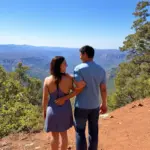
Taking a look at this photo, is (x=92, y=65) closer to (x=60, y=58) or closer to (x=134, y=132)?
(x=60, y=58)

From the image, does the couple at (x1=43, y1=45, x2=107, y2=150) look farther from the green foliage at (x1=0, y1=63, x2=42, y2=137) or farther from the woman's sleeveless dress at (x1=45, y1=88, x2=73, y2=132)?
the green foliage at (x1=0, y1=63, x2=42, y2=137)

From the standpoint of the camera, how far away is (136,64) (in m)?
20.3

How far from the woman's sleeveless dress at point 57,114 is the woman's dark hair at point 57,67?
214 millimetres

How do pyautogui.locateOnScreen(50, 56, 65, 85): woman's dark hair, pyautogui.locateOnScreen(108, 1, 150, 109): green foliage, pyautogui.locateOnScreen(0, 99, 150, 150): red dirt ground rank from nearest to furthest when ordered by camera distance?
1. pyautogui.locateOnScreen(50, 56, 65, 85): woman's dark hair
2. pyautogui.locateOnScreen(0, 99, 150, 150): red dirt ground
3. pyautogui.locateOnScreen(108, 1, 150, 109): green foliage

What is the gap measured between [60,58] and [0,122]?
258 inches

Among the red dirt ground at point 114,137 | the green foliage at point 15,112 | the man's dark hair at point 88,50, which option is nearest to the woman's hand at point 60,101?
the man's dark hair at point 88,50

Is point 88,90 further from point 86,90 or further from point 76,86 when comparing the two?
point 76,86

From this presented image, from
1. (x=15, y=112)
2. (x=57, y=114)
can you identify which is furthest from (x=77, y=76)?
(x=15, y=112)

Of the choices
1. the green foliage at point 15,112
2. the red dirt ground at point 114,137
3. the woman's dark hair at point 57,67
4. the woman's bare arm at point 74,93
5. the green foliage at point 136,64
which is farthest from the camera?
the green foliage at point 136,64

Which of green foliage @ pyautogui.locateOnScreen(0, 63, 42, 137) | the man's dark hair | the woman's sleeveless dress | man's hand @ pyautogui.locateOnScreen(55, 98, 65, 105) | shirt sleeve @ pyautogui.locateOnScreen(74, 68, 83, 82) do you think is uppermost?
the man's dark hair

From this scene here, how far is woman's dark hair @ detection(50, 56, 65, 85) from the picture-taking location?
152 inches

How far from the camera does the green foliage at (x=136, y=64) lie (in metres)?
19.0

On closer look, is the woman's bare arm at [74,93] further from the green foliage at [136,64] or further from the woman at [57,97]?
the green foliage at [136,64]

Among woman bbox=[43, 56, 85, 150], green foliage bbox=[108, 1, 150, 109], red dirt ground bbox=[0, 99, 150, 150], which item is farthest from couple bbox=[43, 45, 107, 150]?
green foliage bbox=[108, 1, 150, 109]
